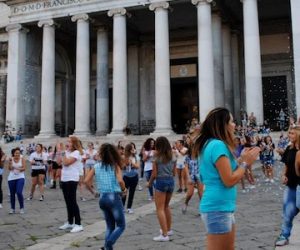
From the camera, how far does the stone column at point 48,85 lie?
2372 centimetres

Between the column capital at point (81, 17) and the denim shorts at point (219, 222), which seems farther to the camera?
the column capital at point (81, 17)

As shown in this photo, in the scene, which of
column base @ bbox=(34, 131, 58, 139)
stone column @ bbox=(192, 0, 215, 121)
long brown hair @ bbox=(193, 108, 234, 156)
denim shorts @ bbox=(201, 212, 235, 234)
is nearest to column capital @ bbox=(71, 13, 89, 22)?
stone column @ bbox=(192, 0, 215, 121)

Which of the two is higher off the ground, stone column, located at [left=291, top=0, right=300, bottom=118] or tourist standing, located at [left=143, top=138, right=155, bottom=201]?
stone column, located at [left=291, top=0, right=300, bottom=118]

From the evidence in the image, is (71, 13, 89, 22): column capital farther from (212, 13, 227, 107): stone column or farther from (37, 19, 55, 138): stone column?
(212, 13, 227, 107): stone column

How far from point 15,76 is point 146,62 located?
347 inches

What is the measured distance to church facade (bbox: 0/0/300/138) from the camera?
20734 mm

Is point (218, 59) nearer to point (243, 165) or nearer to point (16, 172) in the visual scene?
point (16, 172)

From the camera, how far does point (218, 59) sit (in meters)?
22.1

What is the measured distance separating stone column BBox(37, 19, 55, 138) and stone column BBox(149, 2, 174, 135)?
6.54 metres

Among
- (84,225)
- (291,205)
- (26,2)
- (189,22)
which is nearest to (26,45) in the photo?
(26,2)

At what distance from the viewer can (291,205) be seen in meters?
5.23

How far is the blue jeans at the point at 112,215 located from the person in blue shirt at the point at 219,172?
83.8 inches

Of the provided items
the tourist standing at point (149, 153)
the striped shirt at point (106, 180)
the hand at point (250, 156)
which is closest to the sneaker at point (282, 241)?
the striped shirt at point (106, 180)

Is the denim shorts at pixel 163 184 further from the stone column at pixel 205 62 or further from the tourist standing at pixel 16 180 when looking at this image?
the stone column at pixel 205 62
